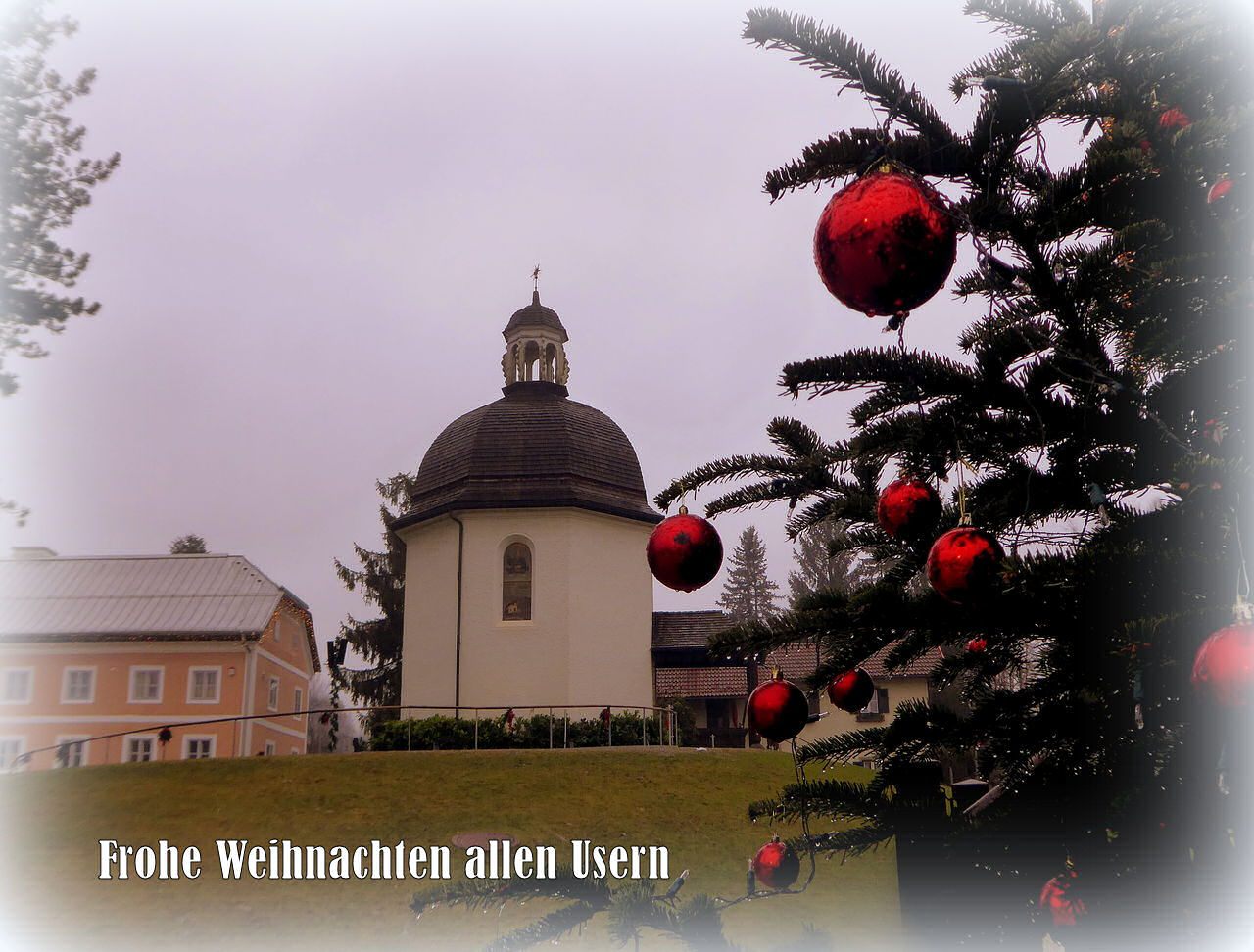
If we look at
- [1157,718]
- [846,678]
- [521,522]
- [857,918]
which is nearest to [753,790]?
[857,918]

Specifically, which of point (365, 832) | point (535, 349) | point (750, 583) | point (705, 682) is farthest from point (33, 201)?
point (750, 583)

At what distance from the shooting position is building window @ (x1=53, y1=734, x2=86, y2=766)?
27.8 m

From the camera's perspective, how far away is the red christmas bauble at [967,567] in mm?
2145

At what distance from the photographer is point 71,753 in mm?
27906

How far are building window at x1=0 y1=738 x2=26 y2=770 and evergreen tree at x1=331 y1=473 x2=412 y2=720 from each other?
10.6 meters

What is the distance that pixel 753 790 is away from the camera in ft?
64.6

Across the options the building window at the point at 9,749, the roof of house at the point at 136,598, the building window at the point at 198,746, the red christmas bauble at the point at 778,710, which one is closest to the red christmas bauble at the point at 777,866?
the red christmas bauble at the point at 778,710

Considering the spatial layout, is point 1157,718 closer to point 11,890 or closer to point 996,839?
point 996,839

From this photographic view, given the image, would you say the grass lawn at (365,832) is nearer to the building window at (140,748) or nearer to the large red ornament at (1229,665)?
the building window at (140,748)

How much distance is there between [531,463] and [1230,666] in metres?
26.2

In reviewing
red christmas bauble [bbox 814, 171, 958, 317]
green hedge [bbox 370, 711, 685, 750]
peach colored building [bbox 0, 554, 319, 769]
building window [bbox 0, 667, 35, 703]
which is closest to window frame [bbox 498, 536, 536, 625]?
green hedge [bbox 370, 711, 685, 750]

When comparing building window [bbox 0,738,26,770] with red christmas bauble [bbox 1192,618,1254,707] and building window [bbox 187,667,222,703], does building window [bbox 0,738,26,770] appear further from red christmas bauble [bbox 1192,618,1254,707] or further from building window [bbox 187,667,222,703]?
red christmas bauble [bbox 1192,618,1254,707]

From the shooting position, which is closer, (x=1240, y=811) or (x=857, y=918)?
(x=1240, y=811)

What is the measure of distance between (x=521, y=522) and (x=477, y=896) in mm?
24401
